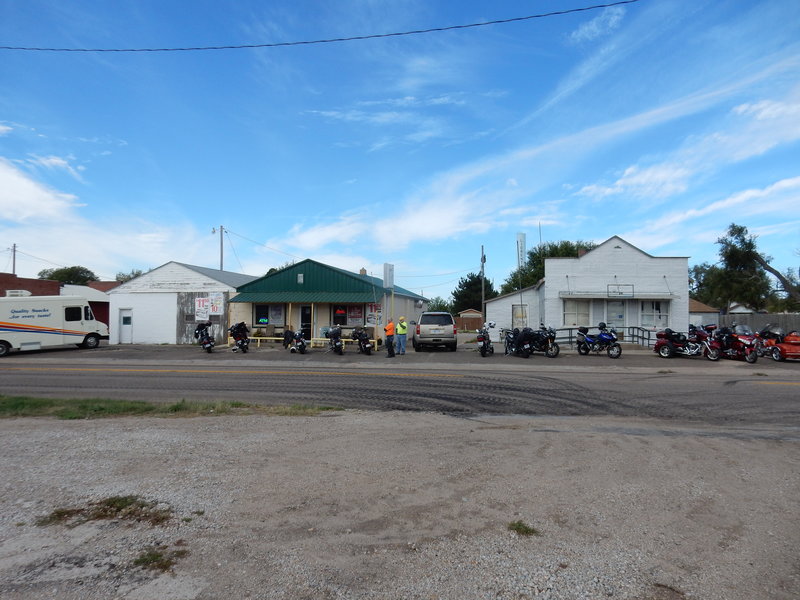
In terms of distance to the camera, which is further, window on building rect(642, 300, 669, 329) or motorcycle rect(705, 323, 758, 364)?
window on building rect(642, 300, 669, 329)

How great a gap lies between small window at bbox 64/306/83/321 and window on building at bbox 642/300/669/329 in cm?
2951

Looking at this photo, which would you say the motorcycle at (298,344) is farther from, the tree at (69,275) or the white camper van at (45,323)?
the tree at (69,275)

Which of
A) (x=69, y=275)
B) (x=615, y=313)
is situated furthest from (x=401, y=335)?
(x=69, y=275)

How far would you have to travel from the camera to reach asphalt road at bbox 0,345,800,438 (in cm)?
915

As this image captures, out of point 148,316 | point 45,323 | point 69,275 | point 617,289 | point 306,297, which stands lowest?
point 45,323

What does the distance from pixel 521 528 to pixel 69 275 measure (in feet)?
295

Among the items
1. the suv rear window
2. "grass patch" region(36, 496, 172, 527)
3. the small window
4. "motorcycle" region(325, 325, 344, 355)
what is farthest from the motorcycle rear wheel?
the small window

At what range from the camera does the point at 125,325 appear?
3031cm

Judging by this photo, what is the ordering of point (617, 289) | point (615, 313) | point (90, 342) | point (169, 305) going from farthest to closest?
point (169, 305), point (615, 313), point (90, 342), point (617, 289)

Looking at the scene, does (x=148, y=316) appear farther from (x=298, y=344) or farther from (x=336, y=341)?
(x=336, y=341)

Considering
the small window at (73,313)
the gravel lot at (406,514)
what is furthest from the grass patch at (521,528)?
the small window at (73,313)

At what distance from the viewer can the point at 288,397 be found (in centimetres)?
1023

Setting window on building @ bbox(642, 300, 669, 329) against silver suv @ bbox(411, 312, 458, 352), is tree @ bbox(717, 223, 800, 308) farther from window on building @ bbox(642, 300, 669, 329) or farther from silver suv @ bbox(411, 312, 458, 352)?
silver suv @ bbox(411, 312, 458, 352)

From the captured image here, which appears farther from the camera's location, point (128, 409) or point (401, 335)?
point (401, 335)
